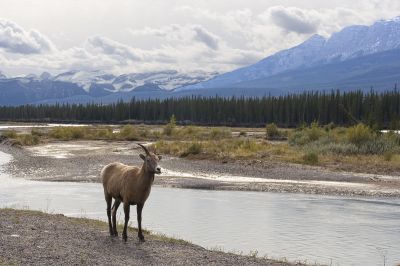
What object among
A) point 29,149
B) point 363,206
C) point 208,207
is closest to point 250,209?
point 208,207

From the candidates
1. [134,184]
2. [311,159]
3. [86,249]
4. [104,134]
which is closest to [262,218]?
[134,184]

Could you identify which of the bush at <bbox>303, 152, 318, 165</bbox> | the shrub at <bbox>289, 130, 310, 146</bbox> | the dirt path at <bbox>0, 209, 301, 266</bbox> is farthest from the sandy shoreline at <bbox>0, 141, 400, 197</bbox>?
the dirt path at <bbox>0, 209, 301, 266</bbox>

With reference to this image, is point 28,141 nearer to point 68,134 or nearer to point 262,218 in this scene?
point 68,134

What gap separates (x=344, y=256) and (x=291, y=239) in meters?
2.65

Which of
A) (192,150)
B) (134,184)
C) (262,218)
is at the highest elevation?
(134,184)

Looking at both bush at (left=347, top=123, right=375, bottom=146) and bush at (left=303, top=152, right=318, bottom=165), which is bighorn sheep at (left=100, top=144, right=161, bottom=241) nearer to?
bush at (left=303, top=152, right=318, bottom=165)

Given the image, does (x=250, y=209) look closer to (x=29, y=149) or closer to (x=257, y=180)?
(x=257, y=180)

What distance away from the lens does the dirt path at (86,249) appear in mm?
13422

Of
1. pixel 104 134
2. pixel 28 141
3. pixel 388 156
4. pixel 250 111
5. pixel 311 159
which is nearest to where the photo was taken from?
pixel 388 156

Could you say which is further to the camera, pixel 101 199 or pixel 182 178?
pixel 182 178

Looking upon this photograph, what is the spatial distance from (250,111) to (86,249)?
117902mm

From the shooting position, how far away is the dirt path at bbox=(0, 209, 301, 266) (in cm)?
1342

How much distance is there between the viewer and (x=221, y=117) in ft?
454

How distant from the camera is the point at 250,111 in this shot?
13150 cm
